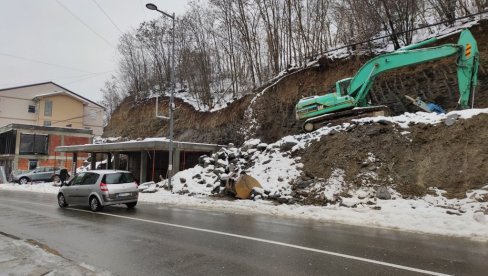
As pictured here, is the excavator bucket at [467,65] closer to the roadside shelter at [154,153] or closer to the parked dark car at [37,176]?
the roadside shelter at [154,153]

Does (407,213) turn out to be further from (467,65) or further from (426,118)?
(467,65)

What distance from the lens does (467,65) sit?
16.0 m

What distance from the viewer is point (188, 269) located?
6.59m

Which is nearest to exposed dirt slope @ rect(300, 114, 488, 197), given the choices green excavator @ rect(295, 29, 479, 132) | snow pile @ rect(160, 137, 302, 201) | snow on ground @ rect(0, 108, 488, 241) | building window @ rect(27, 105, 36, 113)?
snow on ground @ rect(0, 108, 488, 241)

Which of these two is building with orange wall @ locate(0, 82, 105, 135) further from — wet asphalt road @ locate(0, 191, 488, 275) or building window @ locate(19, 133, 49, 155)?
wet asphalt road @ locate(0, 191, 488, 275)

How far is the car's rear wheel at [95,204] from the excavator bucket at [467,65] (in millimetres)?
15273

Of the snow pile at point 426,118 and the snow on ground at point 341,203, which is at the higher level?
the snow pile at point 426,118

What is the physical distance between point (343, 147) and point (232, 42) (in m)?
22.5

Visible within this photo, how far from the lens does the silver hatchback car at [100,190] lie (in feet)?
49.8

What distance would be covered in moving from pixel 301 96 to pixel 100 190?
51.0ft


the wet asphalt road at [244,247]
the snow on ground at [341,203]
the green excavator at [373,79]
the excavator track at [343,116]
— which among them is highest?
the green excavator at [373,79]

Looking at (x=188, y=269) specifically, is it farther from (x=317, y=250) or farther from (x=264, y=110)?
(x=264, y=110)

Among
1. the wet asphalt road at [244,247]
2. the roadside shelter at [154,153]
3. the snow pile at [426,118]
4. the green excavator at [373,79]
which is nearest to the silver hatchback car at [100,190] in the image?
the wet asphalt road at [244,247]

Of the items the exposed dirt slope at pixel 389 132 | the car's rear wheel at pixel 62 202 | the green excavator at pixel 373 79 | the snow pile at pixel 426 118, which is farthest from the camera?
the car's rear wheel at pixel 62 202
